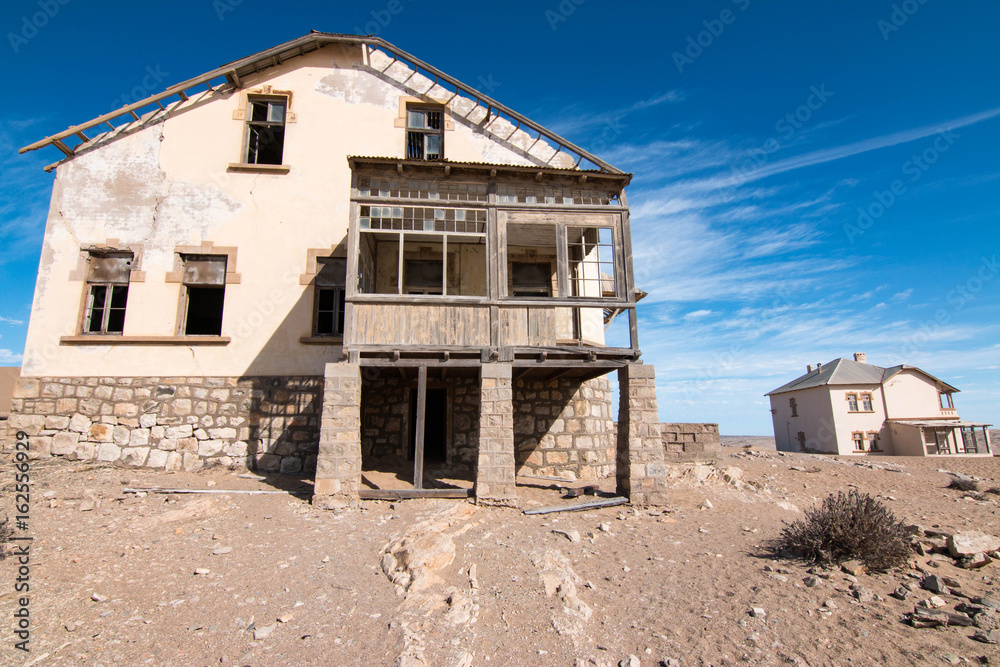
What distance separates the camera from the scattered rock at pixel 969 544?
6812mm

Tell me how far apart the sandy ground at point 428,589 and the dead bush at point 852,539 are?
0.98ft

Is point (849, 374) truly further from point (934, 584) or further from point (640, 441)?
point (934, 584)

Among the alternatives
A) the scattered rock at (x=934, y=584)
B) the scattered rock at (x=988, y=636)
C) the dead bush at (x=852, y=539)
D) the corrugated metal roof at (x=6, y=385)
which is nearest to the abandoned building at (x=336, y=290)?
the dead bush at (x=852, y=539)

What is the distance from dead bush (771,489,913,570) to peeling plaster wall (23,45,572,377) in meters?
9.51

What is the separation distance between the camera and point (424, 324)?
9.47 meters

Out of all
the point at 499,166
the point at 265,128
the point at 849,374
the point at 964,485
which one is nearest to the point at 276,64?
the point at 265,128

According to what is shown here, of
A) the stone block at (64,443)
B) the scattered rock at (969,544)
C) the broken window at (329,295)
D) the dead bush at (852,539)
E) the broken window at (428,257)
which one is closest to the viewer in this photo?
the dead bush at (852,539)

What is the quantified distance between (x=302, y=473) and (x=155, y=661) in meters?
6.64

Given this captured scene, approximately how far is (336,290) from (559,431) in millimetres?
6312

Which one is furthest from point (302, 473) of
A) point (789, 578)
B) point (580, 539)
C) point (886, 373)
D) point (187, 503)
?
point (886, 373)

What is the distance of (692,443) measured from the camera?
531 inches

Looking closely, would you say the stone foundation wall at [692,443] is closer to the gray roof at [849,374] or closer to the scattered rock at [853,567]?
the scattered rock at [853,567]

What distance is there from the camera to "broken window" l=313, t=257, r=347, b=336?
1162cm

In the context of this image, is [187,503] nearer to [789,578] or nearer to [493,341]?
[493,341]
